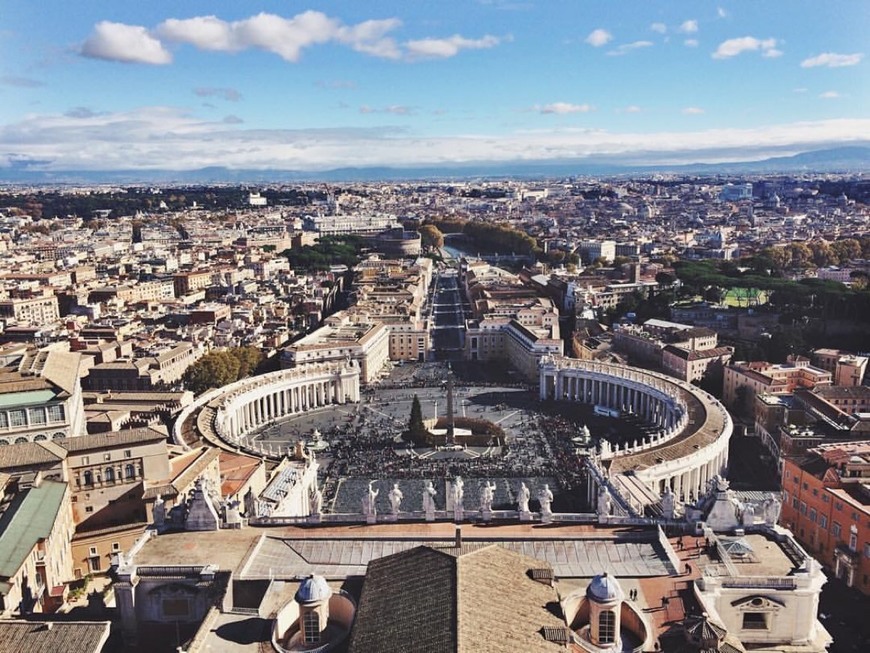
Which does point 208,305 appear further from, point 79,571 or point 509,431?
point 79,571

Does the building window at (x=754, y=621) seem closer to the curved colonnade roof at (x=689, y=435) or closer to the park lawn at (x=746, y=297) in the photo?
the curved colonnade roof at (x=689, y=435)

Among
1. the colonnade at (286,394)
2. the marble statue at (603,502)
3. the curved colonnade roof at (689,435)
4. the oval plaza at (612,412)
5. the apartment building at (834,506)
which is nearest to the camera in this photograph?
the marble statue at (603,502)

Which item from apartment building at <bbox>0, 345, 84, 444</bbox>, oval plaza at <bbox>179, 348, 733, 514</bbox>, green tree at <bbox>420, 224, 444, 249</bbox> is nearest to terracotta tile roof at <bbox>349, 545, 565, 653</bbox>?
oval plaza at <bbox>179, 348, 733, 514</bbox>

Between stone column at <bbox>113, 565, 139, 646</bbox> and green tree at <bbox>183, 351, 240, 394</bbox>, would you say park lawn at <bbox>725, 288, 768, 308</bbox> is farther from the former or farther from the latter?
stone column at <bbox>113, 565, 139, 646</bbox>

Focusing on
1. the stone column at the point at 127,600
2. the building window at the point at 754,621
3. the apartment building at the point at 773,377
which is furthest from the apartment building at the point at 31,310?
the building window at the point at 754,621

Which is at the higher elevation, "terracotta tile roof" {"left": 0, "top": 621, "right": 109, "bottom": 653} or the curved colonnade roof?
"terracotta tile roof" {"left": 0, "top": 621, "right": 109, "bottom": 653}

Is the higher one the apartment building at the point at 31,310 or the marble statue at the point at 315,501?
the apartment building at the point at 31,310

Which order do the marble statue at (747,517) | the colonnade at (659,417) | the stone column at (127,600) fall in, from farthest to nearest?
the colonnade at (659,417)
the marble statue at (747,517)
the stone column at (127,600)

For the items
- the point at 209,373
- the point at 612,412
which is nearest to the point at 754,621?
the point at 612,412
